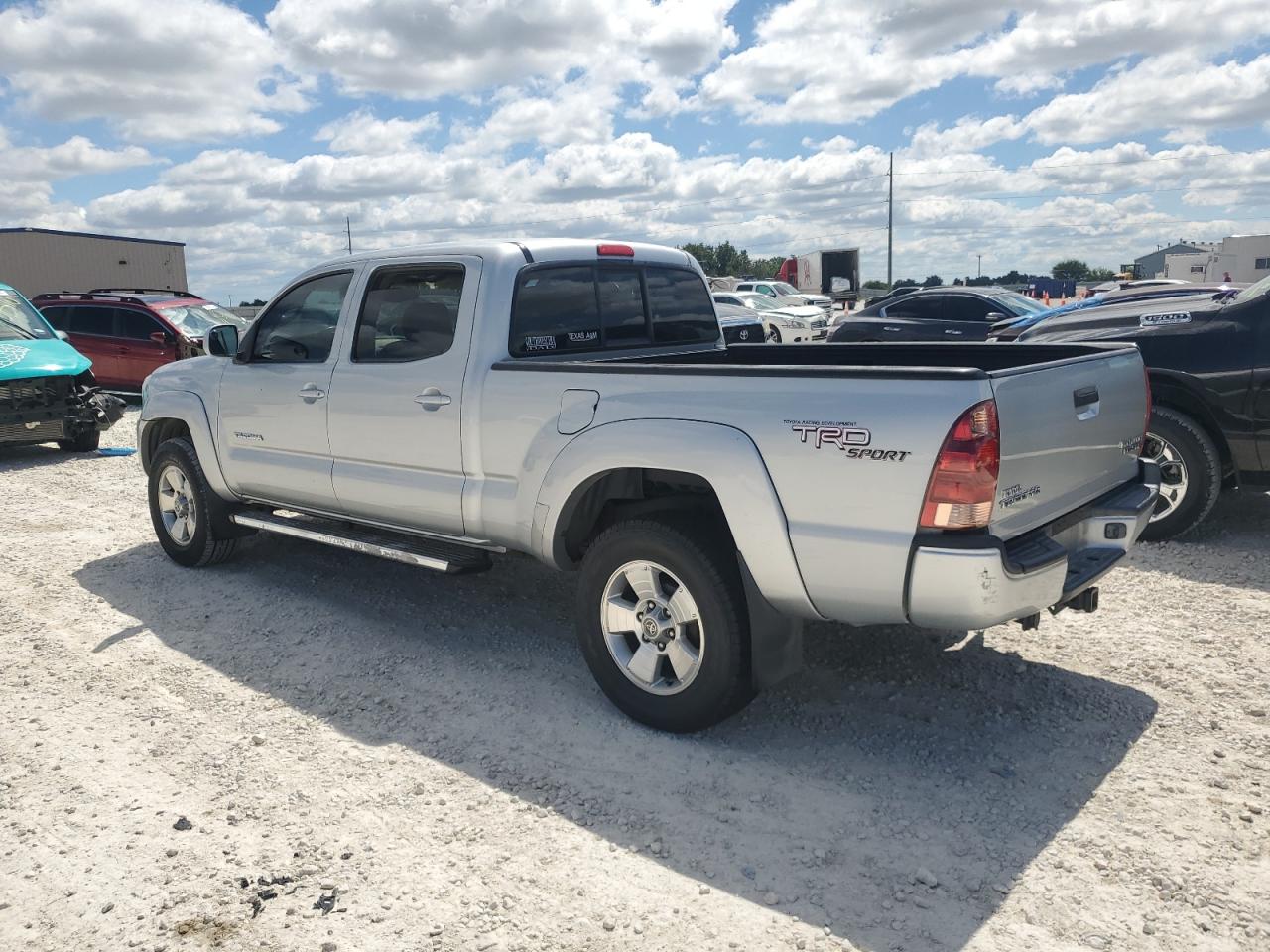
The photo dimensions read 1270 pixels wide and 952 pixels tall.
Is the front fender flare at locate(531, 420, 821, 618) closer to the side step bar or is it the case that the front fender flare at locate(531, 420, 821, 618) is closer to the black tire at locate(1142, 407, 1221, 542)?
the side step bar

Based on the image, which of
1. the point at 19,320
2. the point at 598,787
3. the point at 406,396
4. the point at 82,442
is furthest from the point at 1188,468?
the point at 19,320

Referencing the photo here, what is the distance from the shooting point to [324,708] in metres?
4.40

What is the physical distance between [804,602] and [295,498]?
131 inches

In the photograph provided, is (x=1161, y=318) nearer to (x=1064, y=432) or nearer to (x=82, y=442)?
(x=1064, y=432)

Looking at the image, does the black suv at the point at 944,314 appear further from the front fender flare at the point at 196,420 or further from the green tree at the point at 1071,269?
the green tree at the point at 1071,269

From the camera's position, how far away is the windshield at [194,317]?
15.7m

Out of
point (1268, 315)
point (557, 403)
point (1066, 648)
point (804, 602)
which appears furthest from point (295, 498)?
point (1268, 315)

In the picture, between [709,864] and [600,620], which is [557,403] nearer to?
[600,620]

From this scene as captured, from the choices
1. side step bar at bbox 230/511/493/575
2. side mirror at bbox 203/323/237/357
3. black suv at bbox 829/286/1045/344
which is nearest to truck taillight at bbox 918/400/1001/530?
side step bar at bbox 230/511/493/575

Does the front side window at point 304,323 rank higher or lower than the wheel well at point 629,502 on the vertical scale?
higher

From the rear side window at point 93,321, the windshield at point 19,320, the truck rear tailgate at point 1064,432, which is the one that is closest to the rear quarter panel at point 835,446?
the truck rear tailgate at point 1064,432

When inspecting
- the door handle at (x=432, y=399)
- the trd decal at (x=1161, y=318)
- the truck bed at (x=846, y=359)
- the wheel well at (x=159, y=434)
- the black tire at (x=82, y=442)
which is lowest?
the black tire at (x=82, y=442)

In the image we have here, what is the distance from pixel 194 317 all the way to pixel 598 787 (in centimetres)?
1504

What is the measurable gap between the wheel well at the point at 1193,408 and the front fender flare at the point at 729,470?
3.99 metres
